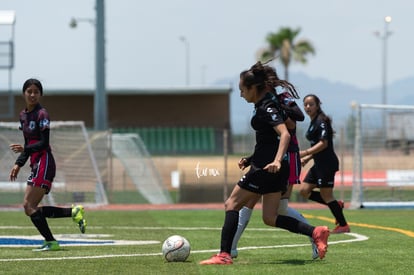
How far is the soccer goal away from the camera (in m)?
25.8

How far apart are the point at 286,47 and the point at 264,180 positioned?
74.5 metres

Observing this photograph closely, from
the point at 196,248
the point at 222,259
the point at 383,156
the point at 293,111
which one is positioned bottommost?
the point at 196,248

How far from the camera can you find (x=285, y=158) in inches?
424

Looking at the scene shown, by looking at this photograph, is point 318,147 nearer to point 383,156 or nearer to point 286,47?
point 383,156

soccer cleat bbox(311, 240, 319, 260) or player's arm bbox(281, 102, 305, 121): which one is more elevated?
player's arm bbox(281, 102, 305, 121)

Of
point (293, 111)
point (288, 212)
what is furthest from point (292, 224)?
point (293, 111)

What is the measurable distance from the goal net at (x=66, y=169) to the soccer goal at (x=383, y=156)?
21.6ft

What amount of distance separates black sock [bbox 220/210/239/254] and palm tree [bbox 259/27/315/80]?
73.4m

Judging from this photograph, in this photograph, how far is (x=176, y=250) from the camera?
36.3 ft

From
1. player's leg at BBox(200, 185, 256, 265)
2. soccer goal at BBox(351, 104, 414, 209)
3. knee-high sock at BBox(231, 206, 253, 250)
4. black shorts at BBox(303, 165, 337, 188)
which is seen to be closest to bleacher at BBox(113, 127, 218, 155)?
soccer goal at BBox(351, 104, 414, 209)

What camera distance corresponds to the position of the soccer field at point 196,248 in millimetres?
10477

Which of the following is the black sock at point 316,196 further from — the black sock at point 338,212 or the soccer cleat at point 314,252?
the soccer cleat at point 314,252

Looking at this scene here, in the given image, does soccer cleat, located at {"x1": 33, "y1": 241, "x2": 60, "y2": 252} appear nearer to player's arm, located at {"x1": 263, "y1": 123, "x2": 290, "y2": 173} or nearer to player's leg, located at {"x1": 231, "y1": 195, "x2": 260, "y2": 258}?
player's leg, located at {"x1": 231, "y1": 195, "x2": 260, "y2": 258}


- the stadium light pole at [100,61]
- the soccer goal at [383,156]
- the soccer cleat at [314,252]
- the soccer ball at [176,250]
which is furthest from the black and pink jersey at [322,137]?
the stadium light pole at [100,61]
